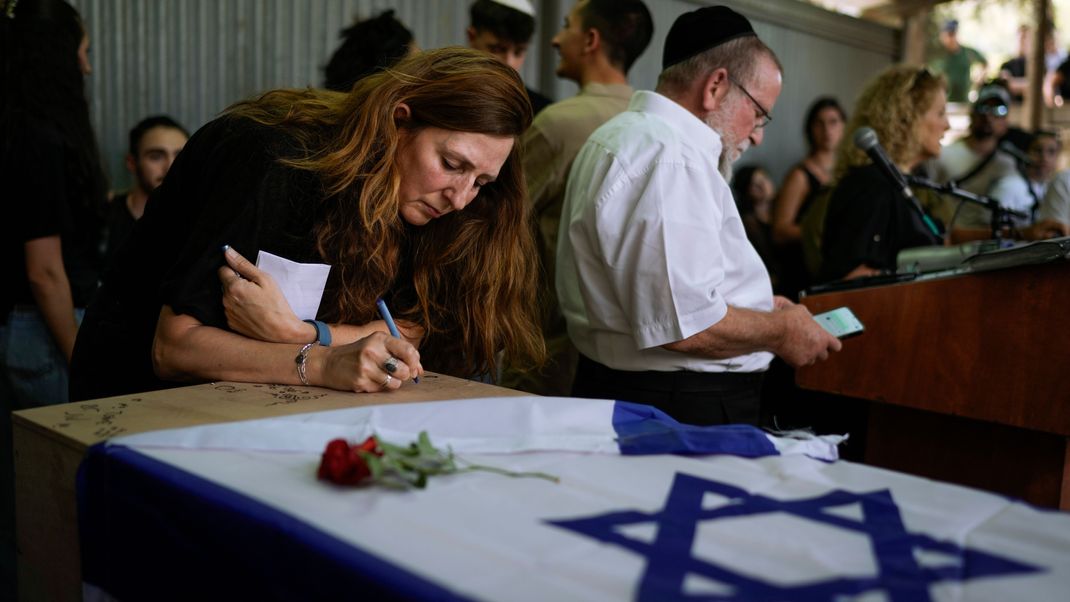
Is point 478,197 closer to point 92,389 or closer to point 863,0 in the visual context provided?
point 92,389

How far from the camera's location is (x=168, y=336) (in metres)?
1.56

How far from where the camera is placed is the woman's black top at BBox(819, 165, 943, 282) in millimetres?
3129

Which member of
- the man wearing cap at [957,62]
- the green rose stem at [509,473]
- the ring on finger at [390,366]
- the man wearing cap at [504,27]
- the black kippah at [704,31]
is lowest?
the green rose stem at [509,473]

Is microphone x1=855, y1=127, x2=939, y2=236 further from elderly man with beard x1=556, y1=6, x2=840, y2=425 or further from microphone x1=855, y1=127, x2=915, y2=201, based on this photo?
elderly man with beard x1=556, y1=6, x2=840, y2=425

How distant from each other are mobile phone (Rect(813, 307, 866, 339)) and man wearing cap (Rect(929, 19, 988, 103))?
18.8 feet

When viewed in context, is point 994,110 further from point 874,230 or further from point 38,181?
point 38,181

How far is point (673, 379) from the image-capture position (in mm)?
2186

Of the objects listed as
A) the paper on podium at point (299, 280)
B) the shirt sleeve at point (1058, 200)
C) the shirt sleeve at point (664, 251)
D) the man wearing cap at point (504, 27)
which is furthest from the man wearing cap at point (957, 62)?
the paper on podium at point (299, 280)

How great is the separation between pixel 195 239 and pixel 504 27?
6.93 feet

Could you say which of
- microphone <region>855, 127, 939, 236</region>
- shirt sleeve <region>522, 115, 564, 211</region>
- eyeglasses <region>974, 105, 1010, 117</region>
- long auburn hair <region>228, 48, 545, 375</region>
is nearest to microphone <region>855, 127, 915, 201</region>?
microphone <region>855, 127, 939, 236</region>

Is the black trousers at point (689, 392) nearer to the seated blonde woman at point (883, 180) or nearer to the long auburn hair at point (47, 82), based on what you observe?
the seated blonde woman at point (883, 180)

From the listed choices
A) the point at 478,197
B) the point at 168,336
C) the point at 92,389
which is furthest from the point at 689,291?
the point at 92,389

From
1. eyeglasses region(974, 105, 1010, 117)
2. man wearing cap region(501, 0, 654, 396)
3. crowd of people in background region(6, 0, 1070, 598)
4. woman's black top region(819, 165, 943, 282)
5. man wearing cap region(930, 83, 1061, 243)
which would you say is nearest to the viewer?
crowd of people in background region(6, 0, 1070, 598)

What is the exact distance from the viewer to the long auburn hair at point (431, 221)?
168 centimetres
